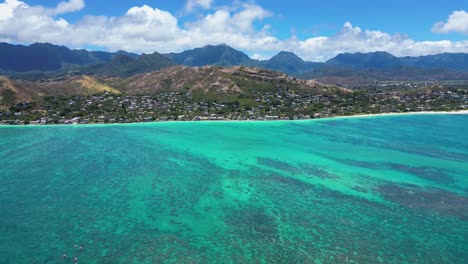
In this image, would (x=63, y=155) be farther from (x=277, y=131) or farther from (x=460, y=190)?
(x=460, y=190)

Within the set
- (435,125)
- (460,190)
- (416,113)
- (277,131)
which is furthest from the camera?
(416,113)

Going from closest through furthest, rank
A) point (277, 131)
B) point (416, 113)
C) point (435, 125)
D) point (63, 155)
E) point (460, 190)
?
point (460, 190) → point (63, 155) → point (277, 131) → point (435, 125) → point (416, 113)

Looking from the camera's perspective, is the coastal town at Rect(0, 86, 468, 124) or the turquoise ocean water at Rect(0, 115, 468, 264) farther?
the coastal town at Rect(0, 86, 468, 124)

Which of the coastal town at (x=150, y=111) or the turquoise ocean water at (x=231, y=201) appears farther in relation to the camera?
the coastal town at (x=150, y=111)

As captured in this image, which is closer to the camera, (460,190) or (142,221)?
(142,221)

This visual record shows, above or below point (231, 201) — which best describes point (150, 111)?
above

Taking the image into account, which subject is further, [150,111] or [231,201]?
[150,111]

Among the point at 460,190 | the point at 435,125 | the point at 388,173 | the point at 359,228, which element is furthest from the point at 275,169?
the point at 435,125
